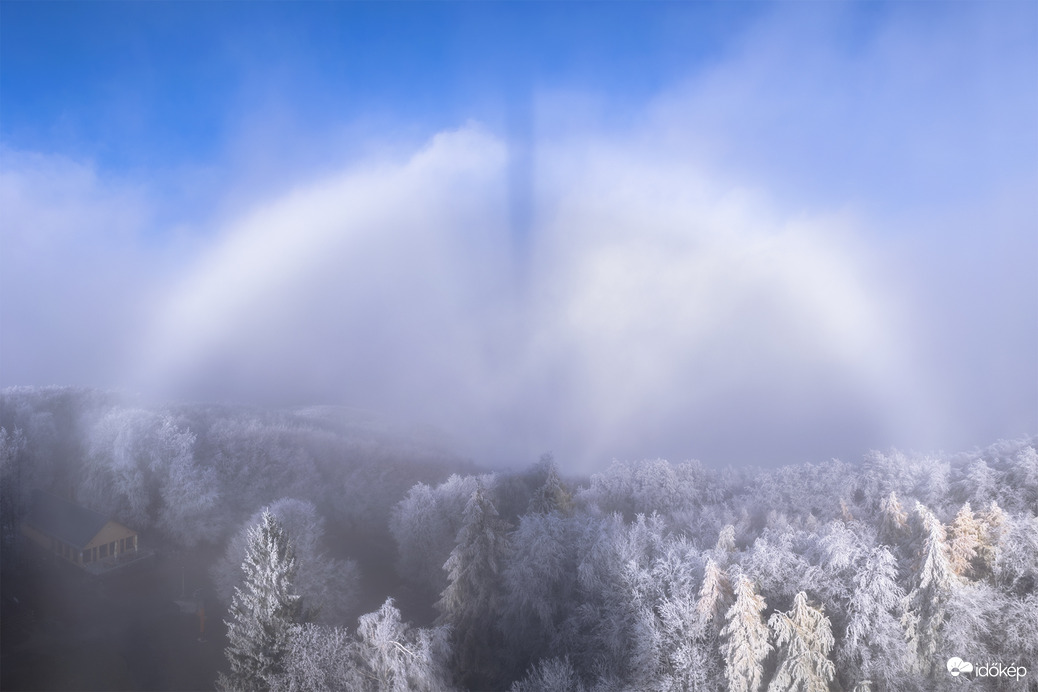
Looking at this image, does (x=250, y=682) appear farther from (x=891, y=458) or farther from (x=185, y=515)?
(x=891, y=458)

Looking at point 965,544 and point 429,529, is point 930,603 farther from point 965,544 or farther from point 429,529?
point 429,529

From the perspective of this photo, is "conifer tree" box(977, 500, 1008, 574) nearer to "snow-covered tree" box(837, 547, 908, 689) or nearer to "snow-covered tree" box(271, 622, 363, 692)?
"snow-covered tree" box(837, 547, 908, 689)

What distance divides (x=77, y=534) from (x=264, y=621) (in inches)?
677

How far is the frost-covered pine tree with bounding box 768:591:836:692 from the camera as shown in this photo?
12984 millimetres

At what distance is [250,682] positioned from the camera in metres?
15.2

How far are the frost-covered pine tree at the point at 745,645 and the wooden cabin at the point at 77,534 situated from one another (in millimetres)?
28168

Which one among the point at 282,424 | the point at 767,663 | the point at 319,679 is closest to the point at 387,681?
the point at 319,679

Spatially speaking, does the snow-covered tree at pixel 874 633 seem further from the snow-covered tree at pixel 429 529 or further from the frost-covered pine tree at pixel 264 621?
the frost-covered pine tree at pixel 264 621

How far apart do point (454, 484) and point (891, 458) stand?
2510 centimetres

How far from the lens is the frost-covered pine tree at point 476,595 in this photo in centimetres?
1792

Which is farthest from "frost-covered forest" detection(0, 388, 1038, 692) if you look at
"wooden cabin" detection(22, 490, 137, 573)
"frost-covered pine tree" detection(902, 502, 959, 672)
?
"wooden cabin" detection(22, 490, 137, 573)

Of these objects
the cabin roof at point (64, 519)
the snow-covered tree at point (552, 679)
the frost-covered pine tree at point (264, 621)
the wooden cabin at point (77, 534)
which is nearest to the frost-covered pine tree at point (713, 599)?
the snow-covered tree at point (552, 679)
